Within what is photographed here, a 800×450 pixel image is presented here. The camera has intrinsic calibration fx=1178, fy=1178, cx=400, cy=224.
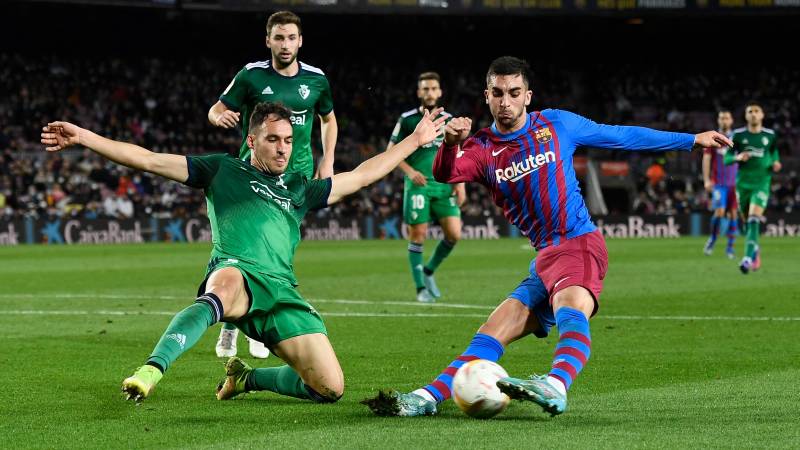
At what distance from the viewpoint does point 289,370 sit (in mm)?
6441

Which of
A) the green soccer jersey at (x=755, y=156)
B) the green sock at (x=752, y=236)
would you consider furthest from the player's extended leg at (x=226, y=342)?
the green soccer jersey at (x=755, y=156)

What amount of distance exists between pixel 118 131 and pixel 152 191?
3.72 m

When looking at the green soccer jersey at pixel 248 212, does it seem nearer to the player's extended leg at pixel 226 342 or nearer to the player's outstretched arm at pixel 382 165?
the player's outstretched arm at pixel 382 165

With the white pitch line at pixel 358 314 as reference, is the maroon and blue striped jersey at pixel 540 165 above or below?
above

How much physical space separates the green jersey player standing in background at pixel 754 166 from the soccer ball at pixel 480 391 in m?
12.3

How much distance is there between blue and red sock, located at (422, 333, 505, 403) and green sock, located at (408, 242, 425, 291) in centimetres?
713

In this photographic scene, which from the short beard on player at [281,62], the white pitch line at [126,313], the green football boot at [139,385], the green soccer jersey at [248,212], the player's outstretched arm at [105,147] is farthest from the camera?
the white pitch line at [126,313]

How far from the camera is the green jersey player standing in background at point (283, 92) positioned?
8.52m

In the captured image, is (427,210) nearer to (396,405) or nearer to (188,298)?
(188,298)

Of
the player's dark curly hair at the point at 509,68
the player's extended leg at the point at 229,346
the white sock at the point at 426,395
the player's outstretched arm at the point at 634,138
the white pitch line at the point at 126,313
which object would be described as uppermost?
the player's dark curly hair at the point at 509,68

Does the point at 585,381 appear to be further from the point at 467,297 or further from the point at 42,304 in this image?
the point at 42,304

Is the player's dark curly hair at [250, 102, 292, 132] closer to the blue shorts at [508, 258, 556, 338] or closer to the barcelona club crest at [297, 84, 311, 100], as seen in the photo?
the blue shorts at [508, 258, 556, 338]

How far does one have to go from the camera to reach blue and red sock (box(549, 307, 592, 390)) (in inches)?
226

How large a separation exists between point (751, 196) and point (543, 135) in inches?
482
